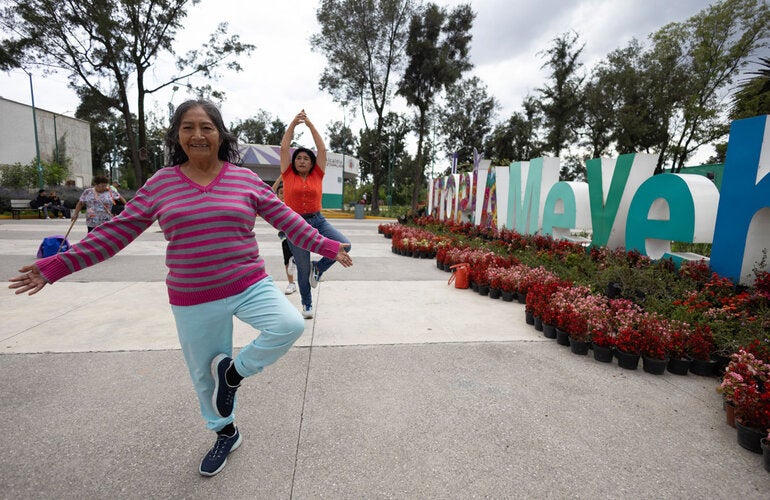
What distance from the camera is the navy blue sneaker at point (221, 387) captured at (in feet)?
6.18

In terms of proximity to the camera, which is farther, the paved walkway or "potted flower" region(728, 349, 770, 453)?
"potted flower" region(728, 349, 770, 453)

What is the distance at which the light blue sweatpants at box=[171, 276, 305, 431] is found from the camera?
1.80 metres

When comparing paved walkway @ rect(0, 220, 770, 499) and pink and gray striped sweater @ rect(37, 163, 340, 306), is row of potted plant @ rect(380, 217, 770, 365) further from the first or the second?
pink and gray striped sweater @ rect(37, 163, 340, 306)

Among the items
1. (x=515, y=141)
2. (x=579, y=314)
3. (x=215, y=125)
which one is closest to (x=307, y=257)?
(x=215, y=125)

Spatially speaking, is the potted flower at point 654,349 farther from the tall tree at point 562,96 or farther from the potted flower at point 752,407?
the tall tree at point 562,96

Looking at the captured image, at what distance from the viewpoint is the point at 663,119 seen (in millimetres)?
27172

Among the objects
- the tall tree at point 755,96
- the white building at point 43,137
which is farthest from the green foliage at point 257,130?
the tall tree at point 755,96

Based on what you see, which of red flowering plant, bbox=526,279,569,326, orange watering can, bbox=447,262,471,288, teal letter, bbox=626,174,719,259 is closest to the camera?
red flowering plant, bbox=526,279,569,326

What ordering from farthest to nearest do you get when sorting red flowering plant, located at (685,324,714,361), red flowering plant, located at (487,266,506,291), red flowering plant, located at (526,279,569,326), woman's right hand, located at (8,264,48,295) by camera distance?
red flowering plant, located at (487,266,506,291)
red flowering plant, located at (526,279,569,326)
red flowering plant, located at (685,324,714,361)
woman's right hand, located at (8,264,48,295)

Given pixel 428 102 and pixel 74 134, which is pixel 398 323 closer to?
pixel 428 102

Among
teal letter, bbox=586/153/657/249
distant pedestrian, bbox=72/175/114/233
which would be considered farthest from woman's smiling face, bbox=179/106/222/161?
distant pedestrian, bbox=72/175/114/233

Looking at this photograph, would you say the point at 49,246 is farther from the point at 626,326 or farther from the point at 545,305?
the point at 626,326

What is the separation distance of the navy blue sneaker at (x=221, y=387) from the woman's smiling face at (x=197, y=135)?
98cm

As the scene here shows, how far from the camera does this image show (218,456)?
1.95m
